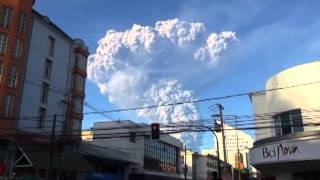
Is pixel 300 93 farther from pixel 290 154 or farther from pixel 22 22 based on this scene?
pixel 22 22

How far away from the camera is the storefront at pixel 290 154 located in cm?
2936

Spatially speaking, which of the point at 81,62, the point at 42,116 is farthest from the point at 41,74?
the point at 81,62

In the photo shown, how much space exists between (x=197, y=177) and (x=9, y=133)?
271 feet

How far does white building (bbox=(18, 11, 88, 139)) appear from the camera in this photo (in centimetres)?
5400

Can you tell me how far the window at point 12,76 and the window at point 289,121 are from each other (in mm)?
28630

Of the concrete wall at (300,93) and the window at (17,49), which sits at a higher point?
the window at (17,49)

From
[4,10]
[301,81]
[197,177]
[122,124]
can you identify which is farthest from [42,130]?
[197,177]

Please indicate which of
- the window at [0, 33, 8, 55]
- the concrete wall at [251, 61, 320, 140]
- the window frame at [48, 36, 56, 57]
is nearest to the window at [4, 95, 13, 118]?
the window at [0, 33, 8, 55]

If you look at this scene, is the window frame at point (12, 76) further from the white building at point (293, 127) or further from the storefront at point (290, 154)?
the storefront at point (290, 154)

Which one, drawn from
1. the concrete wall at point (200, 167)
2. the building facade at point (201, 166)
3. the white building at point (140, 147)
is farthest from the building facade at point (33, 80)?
the concrete wall at point (200, 167)

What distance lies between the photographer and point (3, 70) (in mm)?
49531

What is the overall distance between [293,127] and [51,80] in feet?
109

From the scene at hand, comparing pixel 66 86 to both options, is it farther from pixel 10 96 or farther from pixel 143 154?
pixel 143 154

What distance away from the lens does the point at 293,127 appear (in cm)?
3622
